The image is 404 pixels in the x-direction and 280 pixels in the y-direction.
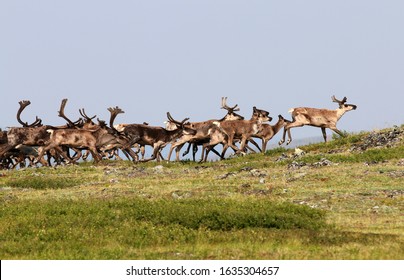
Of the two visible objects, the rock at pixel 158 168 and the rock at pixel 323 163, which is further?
the rock at pixel 158 168

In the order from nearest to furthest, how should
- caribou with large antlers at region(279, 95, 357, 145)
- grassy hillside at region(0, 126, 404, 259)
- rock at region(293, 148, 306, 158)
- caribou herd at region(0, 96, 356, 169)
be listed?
grassy hillside at region(0, 126, 404, 259) → rock at region(293, 148, 306, 158) → caribou herd at region(0, 96, 356, 169) → caribou with large antlers at region(279, 95, 357, 145)

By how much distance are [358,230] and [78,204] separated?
7006 mm

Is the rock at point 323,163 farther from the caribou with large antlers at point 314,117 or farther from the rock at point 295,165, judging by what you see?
the caribou with large antlers at point 314,117

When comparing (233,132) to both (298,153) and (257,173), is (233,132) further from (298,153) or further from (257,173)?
(257,173)

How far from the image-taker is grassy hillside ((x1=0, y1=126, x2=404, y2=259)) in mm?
15398

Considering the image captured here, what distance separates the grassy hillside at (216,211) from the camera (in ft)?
50.5

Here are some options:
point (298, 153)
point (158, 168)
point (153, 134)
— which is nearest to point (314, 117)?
point (298, 153)

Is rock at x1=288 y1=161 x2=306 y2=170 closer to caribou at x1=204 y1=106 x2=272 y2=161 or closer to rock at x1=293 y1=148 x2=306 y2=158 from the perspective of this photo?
rock at x1=293 y1=148 x2=306 y2=158

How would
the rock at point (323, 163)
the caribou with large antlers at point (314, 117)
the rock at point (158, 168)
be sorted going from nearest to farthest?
the rock at point (323, 163) → the rock at point (158, 168) → the caribou with large antlers at point (314, 117)

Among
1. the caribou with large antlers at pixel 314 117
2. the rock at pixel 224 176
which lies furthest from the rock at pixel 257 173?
the caribou with large antlers at pixel 314 117

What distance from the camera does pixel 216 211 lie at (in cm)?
1866

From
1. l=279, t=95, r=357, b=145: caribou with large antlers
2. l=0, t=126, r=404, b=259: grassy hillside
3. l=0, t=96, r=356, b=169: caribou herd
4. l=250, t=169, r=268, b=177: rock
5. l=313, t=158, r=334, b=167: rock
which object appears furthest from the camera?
l=279, t=95, r=357, b=145: caribou with large antlers

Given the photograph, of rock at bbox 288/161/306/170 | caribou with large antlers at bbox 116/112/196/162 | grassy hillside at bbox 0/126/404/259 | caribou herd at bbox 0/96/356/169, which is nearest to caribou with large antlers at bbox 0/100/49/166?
caribou herd at bbox 0/96/356/169
